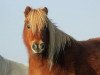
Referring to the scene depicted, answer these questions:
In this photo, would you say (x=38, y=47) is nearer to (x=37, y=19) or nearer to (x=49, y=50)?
(x=49, y=50)

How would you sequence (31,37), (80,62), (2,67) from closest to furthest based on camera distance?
(31,37) < (80,62) < (2,67)

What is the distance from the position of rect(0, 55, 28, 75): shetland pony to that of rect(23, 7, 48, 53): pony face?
15975mm

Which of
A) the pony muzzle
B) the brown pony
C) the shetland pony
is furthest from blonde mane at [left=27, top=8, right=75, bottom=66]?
the shetland pony

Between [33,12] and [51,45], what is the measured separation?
0.91 m

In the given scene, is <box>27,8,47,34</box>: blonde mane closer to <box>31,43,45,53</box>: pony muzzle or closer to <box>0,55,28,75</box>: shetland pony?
<box>31,43,45,53</box>: pony muzzle

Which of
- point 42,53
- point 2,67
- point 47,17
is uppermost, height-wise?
point 47,17

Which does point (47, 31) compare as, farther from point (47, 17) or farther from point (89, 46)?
point (89, 46)

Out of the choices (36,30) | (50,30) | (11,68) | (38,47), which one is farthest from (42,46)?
(11,68)

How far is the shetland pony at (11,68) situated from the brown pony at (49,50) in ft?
51.6

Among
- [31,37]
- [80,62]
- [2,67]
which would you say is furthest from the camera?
[2,67]

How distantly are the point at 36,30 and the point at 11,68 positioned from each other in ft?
57.7

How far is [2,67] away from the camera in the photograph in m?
26.4

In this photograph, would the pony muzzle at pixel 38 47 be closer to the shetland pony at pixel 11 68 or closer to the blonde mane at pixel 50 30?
the blonde mane at pixel 50 30

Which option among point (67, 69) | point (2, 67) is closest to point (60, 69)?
point (67, 69)
